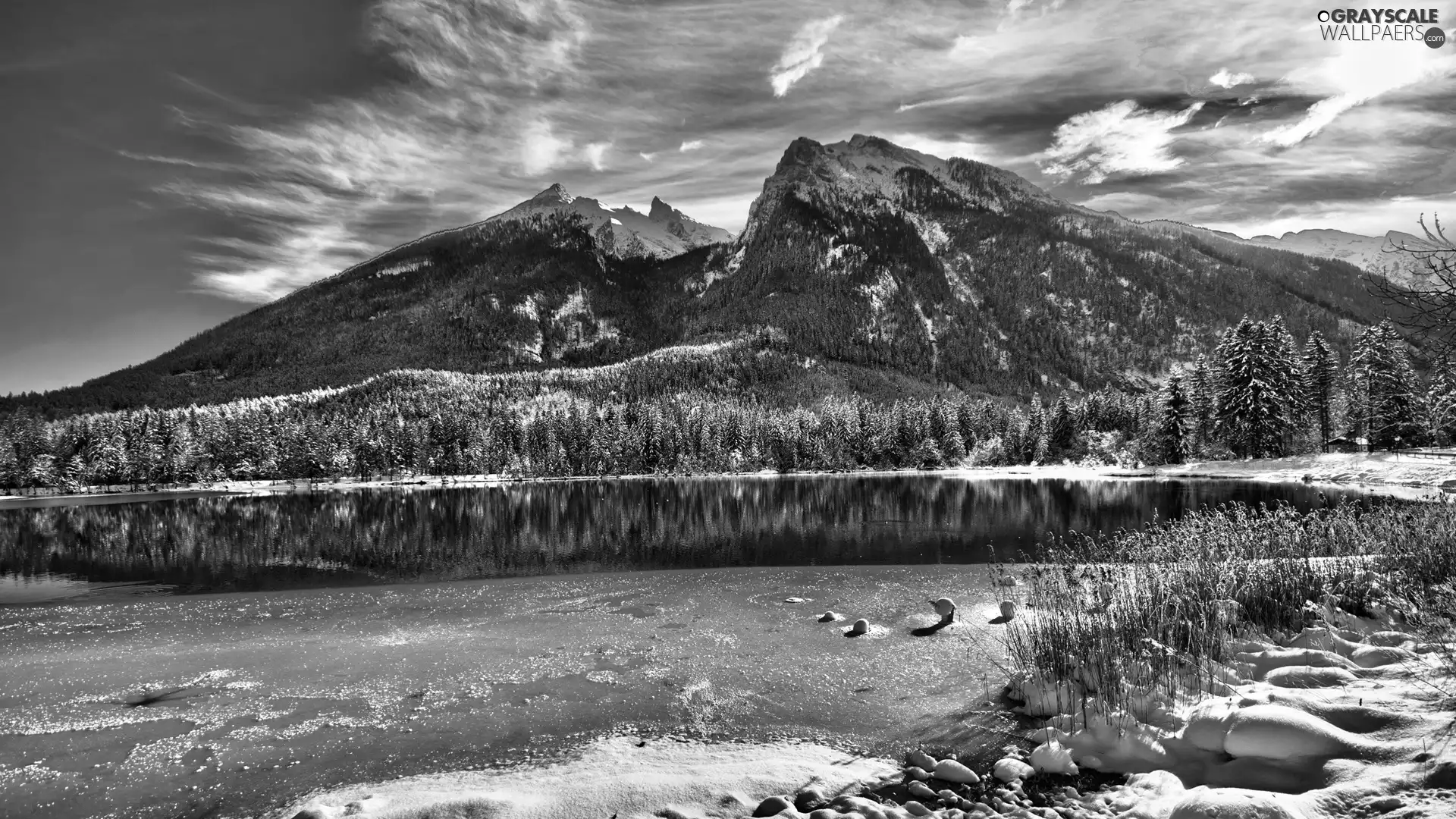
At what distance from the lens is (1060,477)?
9012 cm

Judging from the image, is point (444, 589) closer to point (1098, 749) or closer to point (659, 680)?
point (659, 680)

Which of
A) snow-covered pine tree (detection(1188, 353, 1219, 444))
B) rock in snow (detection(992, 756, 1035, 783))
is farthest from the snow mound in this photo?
snow-covered pine tree (detection(1188, 353, 1219, 444))

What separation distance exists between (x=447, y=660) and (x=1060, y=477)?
91.9 metres

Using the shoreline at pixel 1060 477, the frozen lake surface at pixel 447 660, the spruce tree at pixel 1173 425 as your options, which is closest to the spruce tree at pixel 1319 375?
the shoreline at pixel 1060 477

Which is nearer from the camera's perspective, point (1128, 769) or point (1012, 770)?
point (1128, 769)

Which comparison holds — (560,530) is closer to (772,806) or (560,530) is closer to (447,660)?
(447,660)

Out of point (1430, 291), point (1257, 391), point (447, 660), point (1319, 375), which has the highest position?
point (1319, 375)

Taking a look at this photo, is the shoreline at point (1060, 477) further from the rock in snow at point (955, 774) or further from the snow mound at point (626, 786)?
the snow mound at point (626, 786)

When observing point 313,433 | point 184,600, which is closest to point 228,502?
Answer: point 313,433

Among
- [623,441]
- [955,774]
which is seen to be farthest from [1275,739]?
[623,441]

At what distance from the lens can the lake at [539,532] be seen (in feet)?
93.5

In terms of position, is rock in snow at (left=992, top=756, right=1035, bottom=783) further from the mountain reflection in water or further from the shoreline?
the mountain reflection in water

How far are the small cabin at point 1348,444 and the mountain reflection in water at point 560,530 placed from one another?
27.9 metres

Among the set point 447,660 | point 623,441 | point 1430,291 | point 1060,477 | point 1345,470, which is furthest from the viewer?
point 623,441
